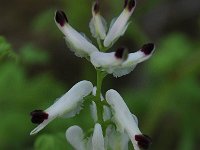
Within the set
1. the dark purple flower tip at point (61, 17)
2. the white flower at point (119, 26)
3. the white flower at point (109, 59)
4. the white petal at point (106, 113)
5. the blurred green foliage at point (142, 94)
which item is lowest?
→ the blurred green foliage at point (142, 94)

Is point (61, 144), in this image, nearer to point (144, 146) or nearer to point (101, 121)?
point (101, 121)

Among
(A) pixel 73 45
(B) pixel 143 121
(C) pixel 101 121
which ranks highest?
(A) pixel 73 45

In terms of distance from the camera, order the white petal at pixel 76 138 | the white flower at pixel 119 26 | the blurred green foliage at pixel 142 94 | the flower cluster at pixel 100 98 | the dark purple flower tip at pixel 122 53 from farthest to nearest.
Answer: the blurred green foliage at pixel 142 94 → the white petal at pixel 76 138 → the white flower at pixel 119 26 → the flower cluster at pixel 100 98 → the dark purple flower tip at pixel 122 53

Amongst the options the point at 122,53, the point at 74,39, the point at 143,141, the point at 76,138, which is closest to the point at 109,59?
the point at 122,53

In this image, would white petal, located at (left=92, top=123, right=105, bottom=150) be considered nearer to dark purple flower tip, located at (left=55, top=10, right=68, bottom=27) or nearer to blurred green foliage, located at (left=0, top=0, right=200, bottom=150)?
dark purple flower tip, located at (left=55, top=10, right=68, bottom=27)

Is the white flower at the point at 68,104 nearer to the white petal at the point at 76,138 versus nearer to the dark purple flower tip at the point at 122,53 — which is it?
the white petal at the point at 76,138

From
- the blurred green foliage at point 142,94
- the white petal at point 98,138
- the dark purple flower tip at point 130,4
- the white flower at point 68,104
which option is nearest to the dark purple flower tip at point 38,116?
the white flower at point 68,104

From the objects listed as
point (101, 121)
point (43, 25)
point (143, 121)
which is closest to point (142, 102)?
point (143, 121)
